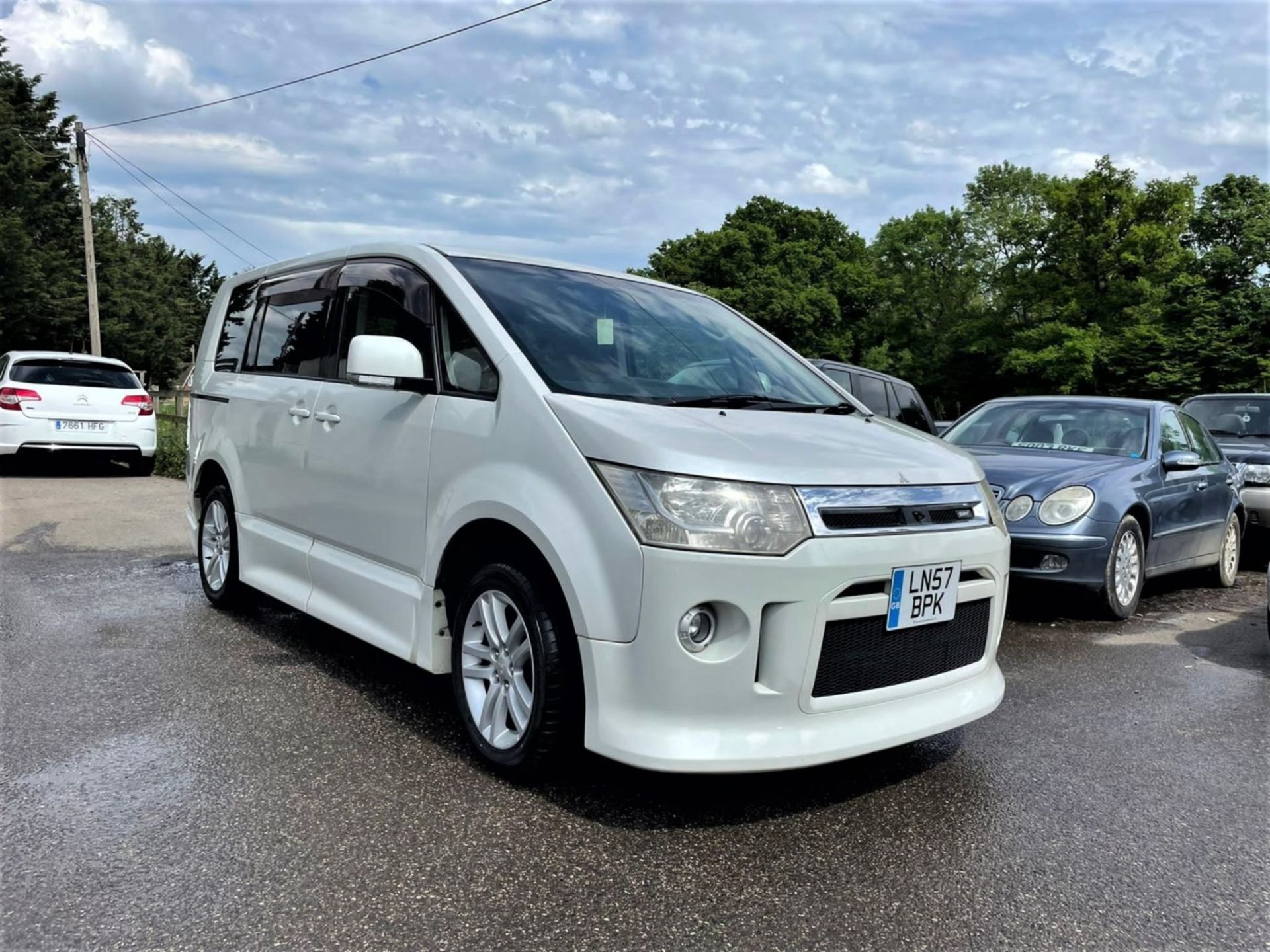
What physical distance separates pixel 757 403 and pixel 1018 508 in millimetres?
2893

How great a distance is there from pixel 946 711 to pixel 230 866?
2169mm

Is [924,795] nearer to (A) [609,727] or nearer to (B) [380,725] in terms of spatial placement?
(A) [609,727]

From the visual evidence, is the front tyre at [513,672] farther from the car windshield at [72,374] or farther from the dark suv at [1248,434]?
the car windshield at [72,374]

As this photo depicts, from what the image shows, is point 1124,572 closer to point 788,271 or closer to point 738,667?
point 738,667

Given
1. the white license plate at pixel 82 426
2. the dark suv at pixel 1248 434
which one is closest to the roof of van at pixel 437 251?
the dark suv at pixel 1248 434

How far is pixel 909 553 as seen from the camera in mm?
2979

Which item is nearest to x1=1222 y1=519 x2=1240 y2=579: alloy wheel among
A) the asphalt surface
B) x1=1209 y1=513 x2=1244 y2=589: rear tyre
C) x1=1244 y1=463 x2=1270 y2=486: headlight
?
x1=1209 y1=513 x2=1244 y2=589: rear tyre

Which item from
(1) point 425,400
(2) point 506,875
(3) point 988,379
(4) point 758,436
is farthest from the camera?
(3) point 988,379

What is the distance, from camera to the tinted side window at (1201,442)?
23.9 feet

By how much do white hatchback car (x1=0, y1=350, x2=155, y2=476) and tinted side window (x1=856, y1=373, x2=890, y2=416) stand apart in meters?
9.11

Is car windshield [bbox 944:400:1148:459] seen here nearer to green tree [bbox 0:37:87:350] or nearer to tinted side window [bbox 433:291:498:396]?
tinted side window [bbox 433:291:498:396]

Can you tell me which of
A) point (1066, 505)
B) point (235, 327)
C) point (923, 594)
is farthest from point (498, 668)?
point (1066, 505)

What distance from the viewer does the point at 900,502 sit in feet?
9.96

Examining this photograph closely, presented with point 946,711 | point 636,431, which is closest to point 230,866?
point 636,431
